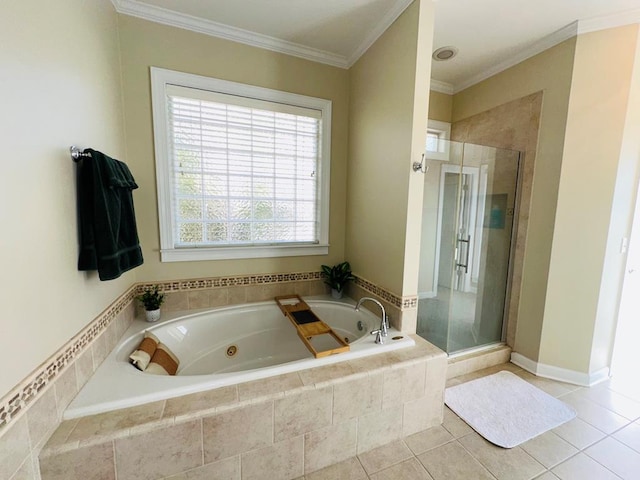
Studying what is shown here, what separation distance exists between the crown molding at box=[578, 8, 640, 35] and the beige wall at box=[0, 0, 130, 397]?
3.09 meters

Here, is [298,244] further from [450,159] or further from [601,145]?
[601,145]

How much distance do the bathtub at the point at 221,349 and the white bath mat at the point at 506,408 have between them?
0.69m

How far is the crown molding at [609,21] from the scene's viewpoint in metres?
1.72

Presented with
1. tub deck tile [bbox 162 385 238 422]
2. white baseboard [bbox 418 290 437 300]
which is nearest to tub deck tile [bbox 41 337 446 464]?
tub deck tile [bbox 162 385 238 422]

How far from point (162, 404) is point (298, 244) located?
1508 millimetres

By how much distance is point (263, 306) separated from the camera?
2197mm

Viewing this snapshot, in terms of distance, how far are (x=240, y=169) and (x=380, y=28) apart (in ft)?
4.83

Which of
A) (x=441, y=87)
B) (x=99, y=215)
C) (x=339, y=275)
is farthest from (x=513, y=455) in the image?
(x=441, y=87)

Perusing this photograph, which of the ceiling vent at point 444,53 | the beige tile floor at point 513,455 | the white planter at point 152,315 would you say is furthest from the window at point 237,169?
the beige tile floor at point 513,455

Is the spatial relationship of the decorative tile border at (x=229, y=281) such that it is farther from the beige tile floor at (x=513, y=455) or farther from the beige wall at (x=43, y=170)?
the beige tile floor at (x=513, y=455)

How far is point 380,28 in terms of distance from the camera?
187 cm

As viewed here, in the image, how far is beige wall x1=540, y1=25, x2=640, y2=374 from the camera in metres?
1.81

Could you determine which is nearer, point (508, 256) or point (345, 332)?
point (345, 332)

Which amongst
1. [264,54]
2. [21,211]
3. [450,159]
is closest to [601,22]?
[450,159]
